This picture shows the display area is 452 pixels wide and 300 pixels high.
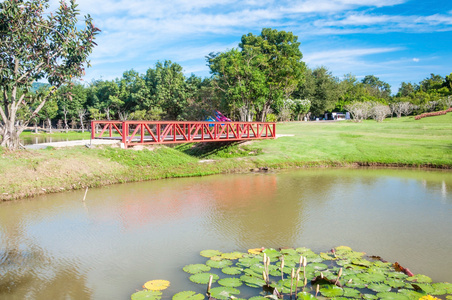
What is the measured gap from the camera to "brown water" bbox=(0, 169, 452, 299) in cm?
699

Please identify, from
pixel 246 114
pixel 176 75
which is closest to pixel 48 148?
pixel 246 114

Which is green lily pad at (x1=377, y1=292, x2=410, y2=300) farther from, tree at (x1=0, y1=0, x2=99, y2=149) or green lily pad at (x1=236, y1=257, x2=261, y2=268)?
tree at (x1=0, y1=0, x2=99, y2=149)

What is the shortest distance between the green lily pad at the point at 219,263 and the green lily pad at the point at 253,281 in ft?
2.19

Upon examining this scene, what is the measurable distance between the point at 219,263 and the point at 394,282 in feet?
10.7

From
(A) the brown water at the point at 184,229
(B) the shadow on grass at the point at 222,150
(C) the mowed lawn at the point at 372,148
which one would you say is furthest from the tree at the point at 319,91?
(A) the brown water at the point at 184,229

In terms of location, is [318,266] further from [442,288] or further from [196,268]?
[196,268]

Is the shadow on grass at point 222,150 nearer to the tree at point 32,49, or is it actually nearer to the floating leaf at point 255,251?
the tree at point 32,49

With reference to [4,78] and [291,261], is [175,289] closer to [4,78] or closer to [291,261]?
[291,261]

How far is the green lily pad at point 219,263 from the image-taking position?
717cm

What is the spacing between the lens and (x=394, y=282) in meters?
6.36

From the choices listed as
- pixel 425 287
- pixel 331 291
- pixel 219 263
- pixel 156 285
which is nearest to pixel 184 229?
pixel 219 263

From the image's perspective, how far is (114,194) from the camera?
13984mm

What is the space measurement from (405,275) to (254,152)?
18614 mm

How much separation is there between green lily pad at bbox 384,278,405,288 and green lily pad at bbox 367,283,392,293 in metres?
0.11
